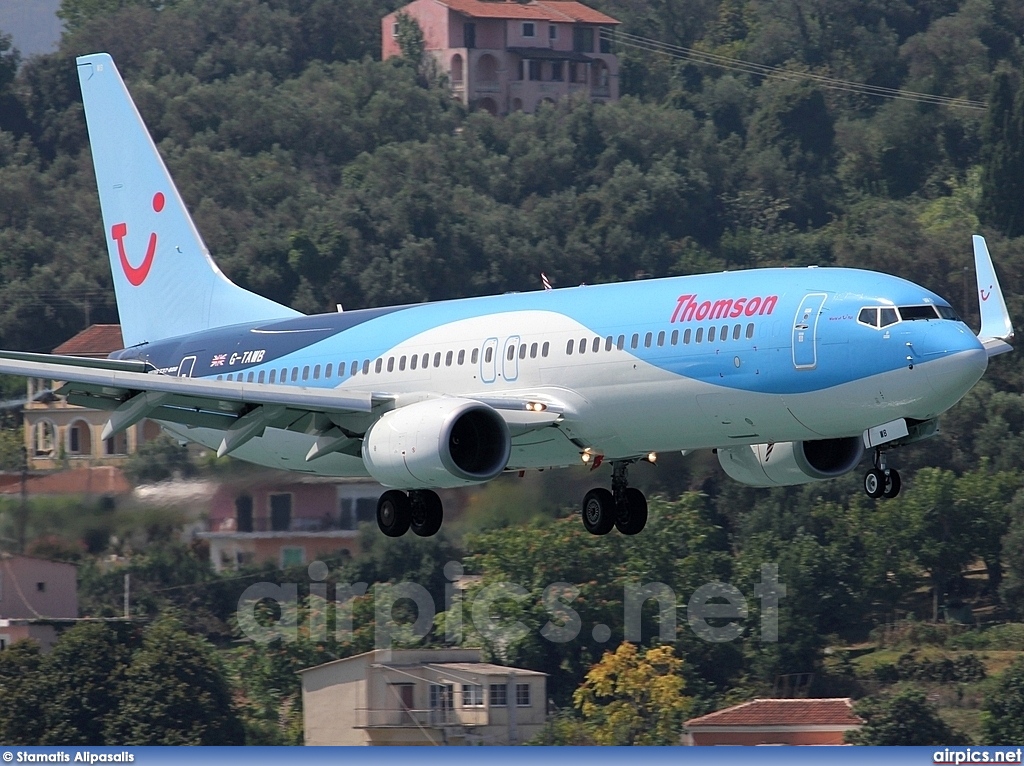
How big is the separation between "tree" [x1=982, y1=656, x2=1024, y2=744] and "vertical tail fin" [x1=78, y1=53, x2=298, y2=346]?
157ft

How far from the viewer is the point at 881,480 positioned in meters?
39.1

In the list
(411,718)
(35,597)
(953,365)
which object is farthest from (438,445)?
(411,718)

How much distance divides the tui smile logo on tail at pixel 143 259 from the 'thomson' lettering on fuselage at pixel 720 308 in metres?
17.3

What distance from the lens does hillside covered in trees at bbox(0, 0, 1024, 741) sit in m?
103

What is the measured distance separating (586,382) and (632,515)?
14.6 ft

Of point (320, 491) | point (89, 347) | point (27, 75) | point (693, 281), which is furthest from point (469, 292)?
point (693, 281)

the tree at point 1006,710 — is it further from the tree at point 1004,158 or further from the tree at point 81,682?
the tree at point 1004,158

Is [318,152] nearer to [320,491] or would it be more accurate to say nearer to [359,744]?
[359,744]

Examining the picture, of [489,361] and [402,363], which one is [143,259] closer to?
[402,363]

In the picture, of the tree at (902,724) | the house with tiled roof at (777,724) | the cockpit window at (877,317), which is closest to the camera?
the cockpit window at (877,317)

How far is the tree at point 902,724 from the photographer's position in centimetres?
Result: 8931

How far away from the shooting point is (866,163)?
188 meters

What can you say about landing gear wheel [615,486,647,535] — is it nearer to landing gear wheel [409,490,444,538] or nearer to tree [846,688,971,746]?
landing gear wheel [409,490,444,538]

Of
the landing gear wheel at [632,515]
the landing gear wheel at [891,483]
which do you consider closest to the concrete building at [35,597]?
the landing gear wheel at [632,515]
